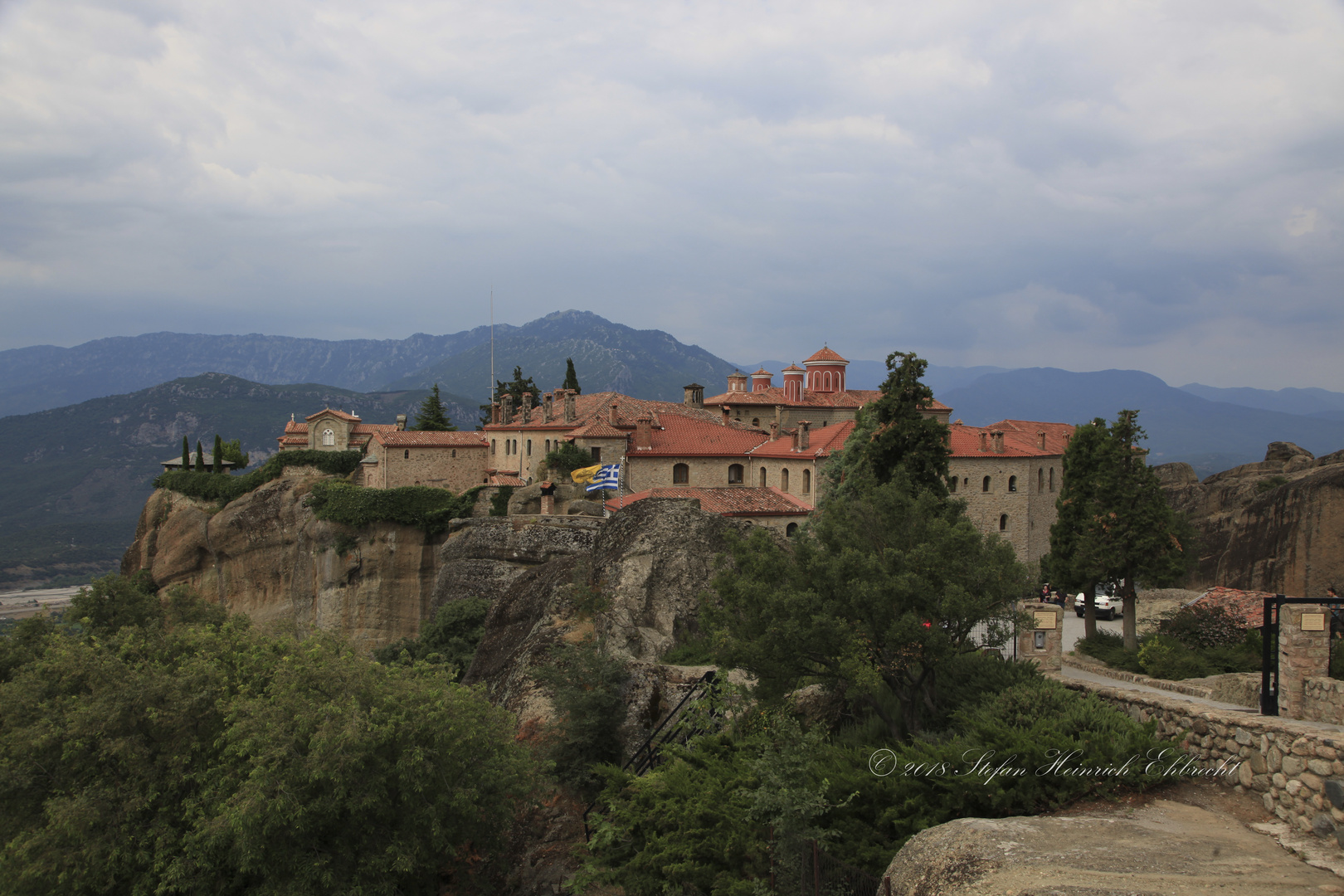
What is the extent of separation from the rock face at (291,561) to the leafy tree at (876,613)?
35.4m

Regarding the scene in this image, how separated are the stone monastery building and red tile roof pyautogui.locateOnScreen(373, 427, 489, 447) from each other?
0.08 metres

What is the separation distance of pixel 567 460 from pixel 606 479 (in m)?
4.41

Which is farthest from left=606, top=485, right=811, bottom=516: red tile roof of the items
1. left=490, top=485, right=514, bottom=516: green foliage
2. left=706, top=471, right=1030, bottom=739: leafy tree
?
left=706, top=471, right=1030, bottom=739: leafy tree

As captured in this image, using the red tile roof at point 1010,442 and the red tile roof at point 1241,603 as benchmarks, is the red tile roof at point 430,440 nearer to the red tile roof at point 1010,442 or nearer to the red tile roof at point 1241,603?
the red tile roof at point 1010,442

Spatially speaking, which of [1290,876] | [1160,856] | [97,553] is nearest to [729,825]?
[1160,856]

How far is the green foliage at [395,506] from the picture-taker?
4944 cm

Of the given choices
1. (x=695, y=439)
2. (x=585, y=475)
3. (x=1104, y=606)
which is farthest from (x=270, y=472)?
(x=1104, y=606)

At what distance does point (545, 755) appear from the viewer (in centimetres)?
1792

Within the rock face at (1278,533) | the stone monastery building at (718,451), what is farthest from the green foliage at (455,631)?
the rock face at (1278,533)

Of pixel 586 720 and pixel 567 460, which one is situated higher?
pixel 567 460

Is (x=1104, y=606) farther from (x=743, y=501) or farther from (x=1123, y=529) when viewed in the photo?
(x=743, y=501)

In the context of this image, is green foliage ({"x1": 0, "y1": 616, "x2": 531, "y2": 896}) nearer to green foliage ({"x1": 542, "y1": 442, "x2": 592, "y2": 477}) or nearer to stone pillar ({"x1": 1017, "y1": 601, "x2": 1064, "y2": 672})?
stone pillar ({"x1": 1017, "y1": 601, "x2": 1064, "y2": 672})

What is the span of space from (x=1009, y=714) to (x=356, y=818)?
1090cm

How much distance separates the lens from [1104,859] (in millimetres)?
9211
